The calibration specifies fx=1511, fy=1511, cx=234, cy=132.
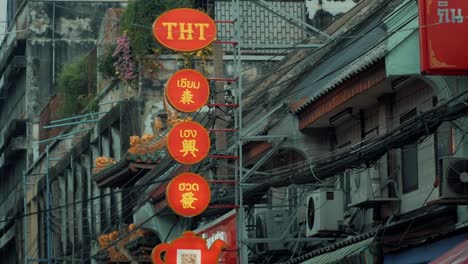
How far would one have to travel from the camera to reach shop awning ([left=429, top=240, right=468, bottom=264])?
18.5 m

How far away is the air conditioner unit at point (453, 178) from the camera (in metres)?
19.6

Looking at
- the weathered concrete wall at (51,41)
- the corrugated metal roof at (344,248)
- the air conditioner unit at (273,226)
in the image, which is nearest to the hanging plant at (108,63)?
the air conditioner unit at (273,226)

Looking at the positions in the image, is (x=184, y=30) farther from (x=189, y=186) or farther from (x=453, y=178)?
(x=453, y=178)

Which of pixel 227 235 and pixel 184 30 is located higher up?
pixel 184 30

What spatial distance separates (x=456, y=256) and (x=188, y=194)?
33.0 ft

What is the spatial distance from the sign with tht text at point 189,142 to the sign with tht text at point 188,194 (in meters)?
0.38

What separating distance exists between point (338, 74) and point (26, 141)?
3774 cm

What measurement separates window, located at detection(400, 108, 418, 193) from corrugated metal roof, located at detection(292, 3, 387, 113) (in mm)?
1060

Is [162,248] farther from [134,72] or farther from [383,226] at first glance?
[134,72]

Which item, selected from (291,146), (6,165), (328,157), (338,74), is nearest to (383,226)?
(328,157)

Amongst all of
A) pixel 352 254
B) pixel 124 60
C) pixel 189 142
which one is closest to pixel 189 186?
pixel 189 142

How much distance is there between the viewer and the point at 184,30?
27938 mm

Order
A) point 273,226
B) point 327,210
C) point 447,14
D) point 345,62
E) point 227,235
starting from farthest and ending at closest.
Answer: point 273,226, point 227,235, point 345,62, point 327,210, point 447,14

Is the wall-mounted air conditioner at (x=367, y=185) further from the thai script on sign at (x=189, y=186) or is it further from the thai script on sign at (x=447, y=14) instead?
the thai script on sign at (x=447, y=14)
